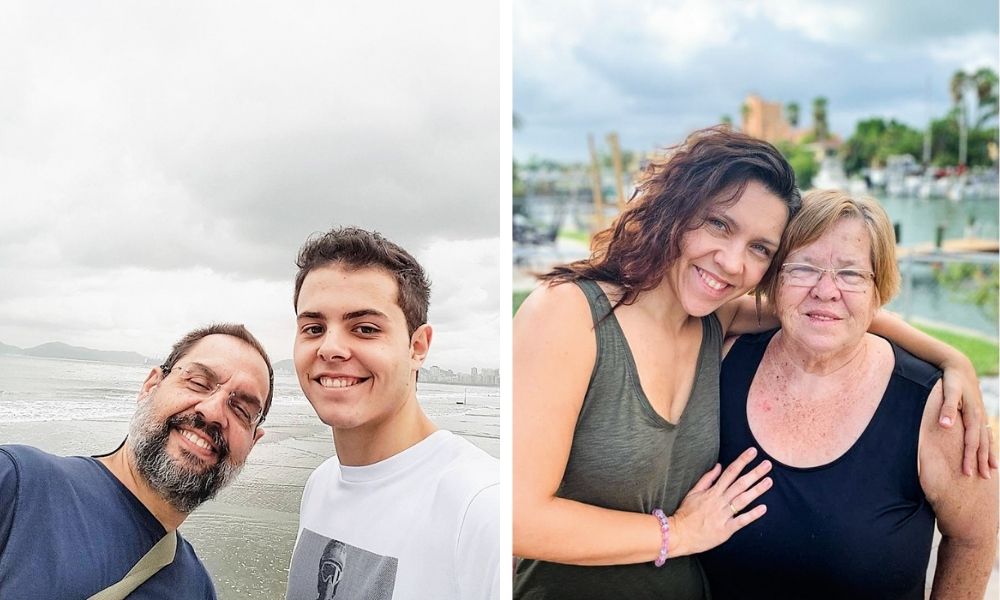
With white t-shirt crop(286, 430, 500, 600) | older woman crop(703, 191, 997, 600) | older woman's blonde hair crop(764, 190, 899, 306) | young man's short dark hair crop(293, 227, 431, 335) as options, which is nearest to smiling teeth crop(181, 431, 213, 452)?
white t-shirt crop(286, 430, 500, 600)

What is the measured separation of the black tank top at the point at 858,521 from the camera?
255 cm

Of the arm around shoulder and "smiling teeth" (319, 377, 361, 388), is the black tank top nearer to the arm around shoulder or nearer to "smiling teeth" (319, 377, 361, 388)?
the arm around shoulder

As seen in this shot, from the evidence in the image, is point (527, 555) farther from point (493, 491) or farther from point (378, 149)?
point (378, 149)

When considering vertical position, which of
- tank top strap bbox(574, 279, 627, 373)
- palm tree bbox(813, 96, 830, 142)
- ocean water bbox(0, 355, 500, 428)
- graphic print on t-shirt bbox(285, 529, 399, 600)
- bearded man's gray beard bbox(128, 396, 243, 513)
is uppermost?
palm tree bbox(813, 96, 830, 142)

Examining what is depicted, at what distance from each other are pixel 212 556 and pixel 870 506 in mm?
1921

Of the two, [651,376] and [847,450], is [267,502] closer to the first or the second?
[651,376]

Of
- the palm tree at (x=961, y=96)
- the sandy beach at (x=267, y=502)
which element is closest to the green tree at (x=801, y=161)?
the palm tree at (x=961, y=96)

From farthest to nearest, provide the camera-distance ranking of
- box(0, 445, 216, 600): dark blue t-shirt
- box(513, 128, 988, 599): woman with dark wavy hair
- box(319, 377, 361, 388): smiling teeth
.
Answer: box(319, 377, 361, 388): smiling teeth < box(513, 128, 988, 599): woman with dark wavy hair < box(0, 445, 216, 600): dark blue t-shirt

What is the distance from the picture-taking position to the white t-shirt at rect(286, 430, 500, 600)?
263 centimetres

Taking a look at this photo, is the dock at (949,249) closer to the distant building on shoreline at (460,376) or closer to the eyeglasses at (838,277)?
the eyeglasses at (838,277)

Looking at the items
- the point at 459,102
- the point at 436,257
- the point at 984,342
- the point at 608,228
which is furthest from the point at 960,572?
the point at 459,102

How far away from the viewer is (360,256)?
8.89 feet

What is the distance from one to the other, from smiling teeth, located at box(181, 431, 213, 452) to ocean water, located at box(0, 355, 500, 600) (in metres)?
0.13

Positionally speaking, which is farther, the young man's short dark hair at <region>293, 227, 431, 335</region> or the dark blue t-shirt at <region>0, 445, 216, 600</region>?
the young man's short dark hair at <region>293, 227, 431, 335</region>
